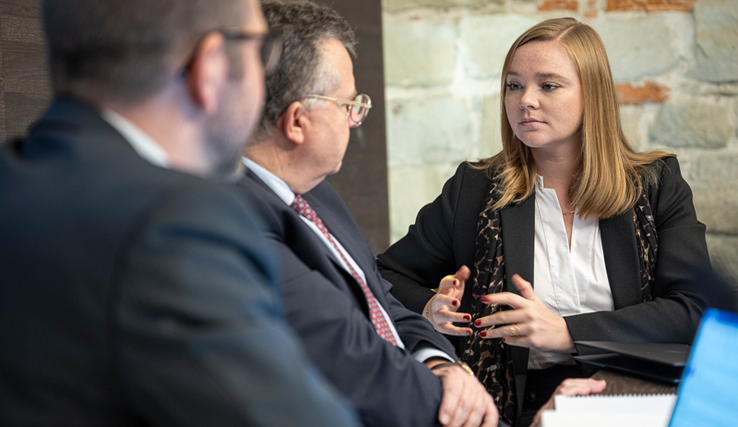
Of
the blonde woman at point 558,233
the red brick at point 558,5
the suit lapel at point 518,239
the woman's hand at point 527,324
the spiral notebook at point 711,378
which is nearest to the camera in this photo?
the spiral notebook at point 711,378

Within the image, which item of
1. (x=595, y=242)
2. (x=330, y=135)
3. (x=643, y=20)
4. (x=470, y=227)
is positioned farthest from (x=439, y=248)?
(x=643, y=20)

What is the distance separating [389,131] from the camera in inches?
125

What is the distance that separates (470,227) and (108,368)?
5.43 feet

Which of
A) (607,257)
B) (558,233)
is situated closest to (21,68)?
(558,233)

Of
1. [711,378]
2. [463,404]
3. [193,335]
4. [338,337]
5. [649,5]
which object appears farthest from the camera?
[649,5]

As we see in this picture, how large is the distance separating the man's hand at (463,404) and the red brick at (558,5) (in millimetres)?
2176

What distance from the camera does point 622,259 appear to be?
185 cm

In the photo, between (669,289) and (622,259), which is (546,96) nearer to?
(622,259)

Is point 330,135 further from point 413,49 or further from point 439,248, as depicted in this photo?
point 413,49

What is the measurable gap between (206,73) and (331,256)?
735 mm

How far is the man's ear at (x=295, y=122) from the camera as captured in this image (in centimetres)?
132

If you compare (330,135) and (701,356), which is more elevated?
(330,135)

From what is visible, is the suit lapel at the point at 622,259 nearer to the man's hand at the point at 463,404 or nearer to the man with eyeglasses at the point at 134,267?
the man's hand at the point at 463,404

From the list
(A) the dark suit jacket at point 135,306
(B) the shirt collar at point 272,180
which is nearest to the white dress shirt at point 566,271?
(B) the shirt collar at point 272,180
